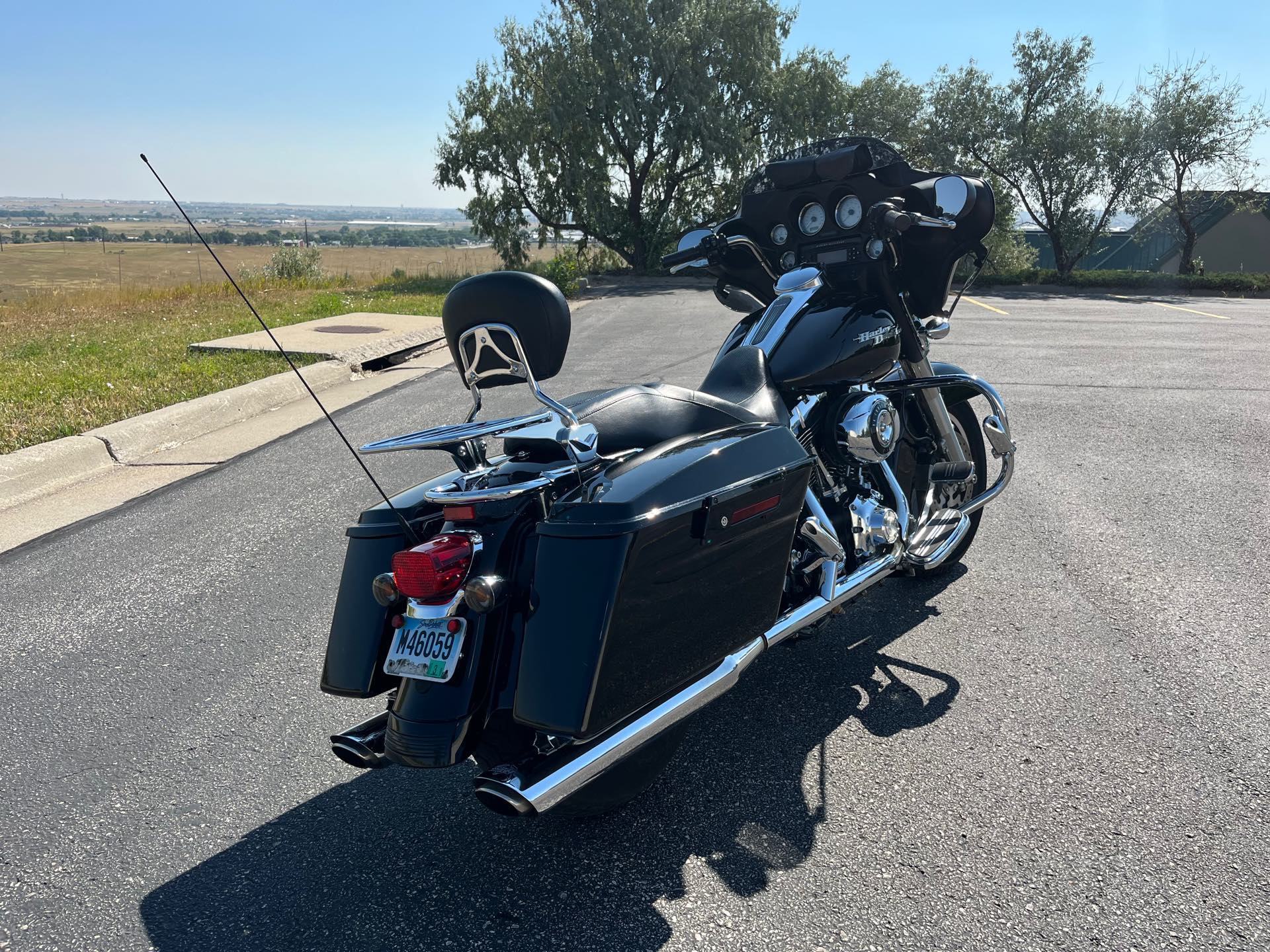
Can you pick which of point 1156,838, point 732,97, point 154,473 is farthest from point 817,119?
point 1156,838

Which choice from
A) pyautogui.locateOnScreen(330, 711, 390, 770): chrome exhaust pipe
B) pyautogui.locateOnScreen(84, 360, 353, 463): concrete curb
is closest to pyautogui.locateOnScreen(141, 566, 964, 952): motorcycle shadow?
pyautogui.locateOnScreen(330, 711, 390, 770): chrome exhaust pipe

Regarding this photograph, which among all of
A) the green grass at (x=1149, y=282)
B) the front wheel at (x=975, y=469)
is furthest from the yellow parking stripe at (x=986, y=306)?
the front wheel at (x=975, y=469)

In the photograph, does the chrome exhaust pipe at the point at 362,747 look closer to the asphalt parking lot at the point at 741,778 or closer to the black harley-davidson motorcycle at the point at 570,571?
the black harley-davidson motorcycle at the point at 570,571

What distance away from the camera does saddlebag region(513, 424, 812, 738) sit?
213cm

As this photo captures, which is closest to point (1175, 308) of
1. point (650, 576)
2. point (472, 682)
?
point (650, 576)

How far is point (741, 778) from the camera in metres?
2.90

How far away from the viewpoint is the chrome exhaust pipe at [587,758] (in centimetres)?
210

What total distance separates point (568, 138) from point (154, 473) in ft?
62.2

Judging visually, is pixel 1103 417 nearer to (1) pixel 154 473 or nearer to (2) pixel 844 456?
(2) pixel 844 456

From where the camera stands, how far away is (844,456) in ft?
11.3

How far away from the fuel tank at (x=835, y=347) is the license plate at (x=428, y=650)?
159 centimetres

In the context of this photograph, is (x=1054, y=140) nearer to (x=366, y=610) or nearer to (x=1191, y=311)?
(x=1191, y=311)

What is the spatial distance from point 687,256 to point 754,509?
6.02 feet

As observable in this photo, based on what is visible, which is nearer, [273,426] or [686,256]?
[686,256]
